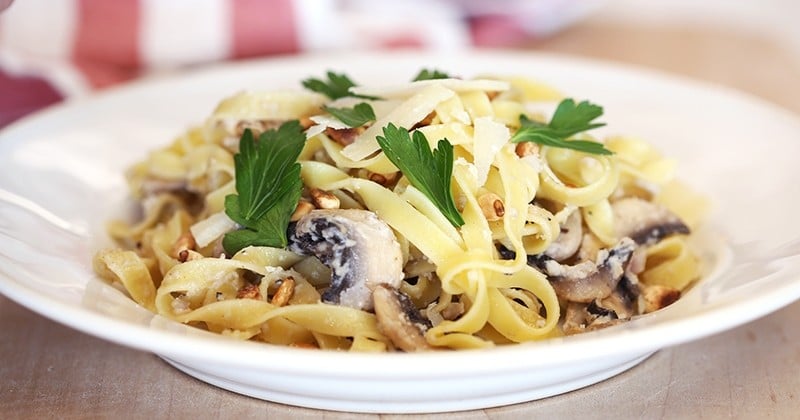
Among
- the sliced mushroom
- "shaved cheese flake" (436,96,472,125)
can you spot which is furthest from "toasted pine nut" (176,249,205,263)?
the sliced mushroom

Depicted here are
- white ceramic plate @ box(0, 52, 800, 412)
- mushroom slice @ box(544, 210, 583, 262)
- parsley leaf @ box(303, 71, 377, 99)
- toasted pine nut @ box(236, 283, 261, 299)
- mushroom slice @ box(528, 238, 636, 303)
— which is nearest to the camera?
white ceramic plate @ box(0, 52, 800, 412)

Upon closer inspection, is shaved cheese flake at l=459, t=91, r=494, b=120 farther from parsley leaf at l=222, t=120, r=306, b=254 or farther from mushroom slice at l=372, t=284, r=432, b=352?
mushroom slice at l=372, t=284, r=432, b=352

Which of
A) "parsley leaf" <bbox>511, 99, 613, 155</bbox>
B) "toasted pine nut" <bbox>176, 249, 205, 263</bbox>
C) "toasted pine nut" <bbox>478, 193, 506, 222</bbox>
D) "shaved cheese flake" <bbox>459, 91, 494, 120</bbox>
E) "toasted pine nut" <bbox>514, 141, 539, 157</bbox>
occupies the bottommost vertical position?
"toasted pine nut" <bbox>176, 249, 205, 263</bbox>

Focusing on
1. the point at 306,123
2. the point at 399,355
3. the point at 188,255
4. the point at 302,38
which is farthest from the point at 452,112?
the point at 302,38

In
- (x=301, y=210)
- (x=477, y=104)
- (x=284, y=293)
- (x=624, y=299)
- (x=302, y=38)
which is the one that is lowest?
(x=302, y=38)

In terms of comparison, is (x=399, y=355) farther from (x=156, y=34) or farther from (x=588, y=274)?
(x=156, y=34)

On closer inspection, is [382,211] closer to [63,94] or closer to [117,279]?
[117,279]

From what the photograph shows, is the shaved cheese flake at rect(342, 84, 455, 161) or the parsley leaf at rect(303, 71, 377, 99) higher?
the shaved cheese flake at rect(342, 84, 455, 161)
